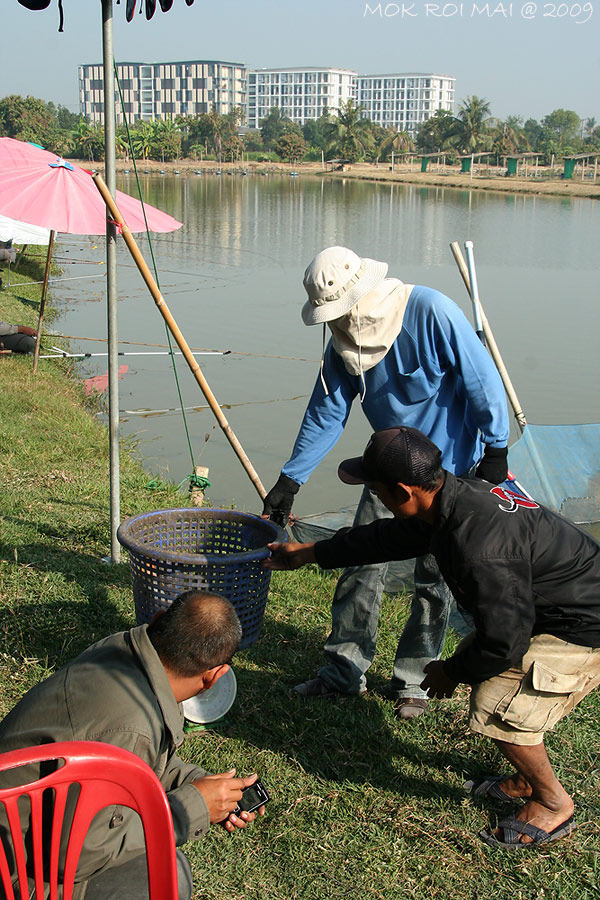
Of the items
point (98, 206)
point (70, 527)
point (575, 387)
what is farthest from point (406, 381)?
point (575, 387)

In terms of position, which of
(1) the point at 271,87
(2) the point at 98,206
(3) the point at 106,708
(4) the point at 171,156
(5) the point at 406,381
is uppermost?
(1) the point at 271,87

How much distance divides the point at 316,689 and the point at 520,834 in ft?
3.23

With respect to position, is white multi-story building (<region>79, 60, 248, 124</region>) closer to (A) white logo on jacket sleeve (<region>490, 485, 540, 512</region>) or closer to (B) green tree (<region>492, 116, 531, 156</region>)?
(B) green tree (<region>492, 116, 531, 156</region>)

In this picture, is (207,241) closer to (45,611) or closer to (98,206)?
(98,206)

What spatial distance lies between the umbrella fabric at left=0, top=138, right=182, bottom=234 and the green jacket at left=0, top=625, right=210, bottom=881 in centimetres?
409

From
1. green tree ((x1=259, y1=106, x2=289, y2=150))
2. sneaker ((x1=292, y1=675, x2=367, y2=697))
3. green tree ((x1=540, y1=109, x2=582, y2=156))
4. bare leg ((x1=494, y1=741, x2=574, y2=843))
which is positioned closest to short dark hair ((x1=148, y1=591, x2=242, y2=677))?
bare leg ((x1=494, y1=741, x2=574, y2=843))

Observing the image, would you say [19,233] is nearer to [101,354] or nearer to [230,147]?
[101,354]

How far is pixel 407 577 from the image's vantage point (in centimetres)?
465

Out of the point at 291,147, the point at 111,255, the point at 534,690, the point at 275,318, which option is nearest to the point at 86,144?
the point at 291,147

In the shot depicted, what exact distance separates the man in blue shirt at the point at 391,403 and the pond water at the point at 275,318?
2789 mm

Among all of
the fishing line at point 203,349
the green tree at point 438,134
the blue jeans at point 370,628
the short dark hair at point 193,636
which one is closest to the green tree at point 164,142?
the green tree at point 438,134

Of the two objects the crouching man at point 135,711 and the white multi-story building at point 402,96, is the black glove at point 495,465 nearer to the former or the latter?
the crouching man at point 135,711

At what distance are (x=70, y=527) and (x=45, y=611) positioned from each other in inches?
41.5

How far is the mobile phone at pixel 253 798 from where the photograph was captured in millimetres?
2561
